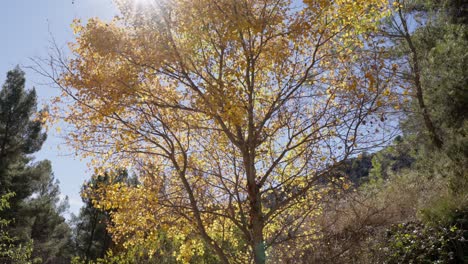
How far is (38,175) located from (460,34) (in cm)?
1929

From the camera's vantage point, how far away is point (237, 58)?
221 inches

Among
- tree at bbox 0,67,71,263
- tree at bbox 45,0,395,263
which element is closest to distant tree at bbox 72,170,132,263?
tree at bbox 0,67,71,263

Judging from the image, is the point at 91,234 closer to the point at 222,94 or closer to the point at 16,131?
the point at 16,131

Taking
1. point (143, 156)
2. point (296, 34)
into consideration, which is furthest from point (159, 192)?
point (296, 34)

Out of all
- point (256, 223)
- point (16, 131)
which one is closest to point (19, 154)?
point (16, 131)

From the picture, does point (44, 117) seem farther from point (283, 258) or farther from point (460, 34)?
point (460, 34)

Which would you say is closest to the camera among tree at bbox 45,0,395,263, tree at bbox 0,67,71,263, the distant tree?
tree at bbox 45,0,395,263

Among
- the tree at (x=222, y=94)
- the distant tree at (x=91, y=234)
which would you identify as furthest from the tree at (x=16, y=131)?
the tree at (x=222, y=94)

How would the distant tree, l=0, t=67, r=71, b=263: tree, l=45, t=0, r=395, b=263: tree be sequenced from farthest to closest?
the distant tree < l=0, t=67, r=71, b=263: tree < l=45, t=0, r=395, b=263: tree

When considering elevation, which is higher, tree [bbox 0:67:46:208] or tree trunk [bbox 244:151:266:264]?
tree [bbox 0:67:46:208]

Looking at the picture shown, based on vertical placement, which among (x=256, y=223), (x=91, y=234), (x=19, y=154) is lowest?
(x=256, y=223)

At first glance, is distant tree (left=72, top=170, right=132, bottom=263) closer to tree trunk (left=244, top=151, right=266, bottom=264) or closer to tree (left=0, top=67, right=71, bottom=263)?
tree (left=0, top=67, right=71, bottom=263)

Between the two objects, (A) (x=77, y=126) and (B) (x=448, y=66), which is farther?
(B) (x=448, y=66)

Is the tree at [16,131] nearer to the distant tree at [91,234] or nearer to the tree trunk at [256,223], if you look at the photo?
the distant tree at [91,234]
